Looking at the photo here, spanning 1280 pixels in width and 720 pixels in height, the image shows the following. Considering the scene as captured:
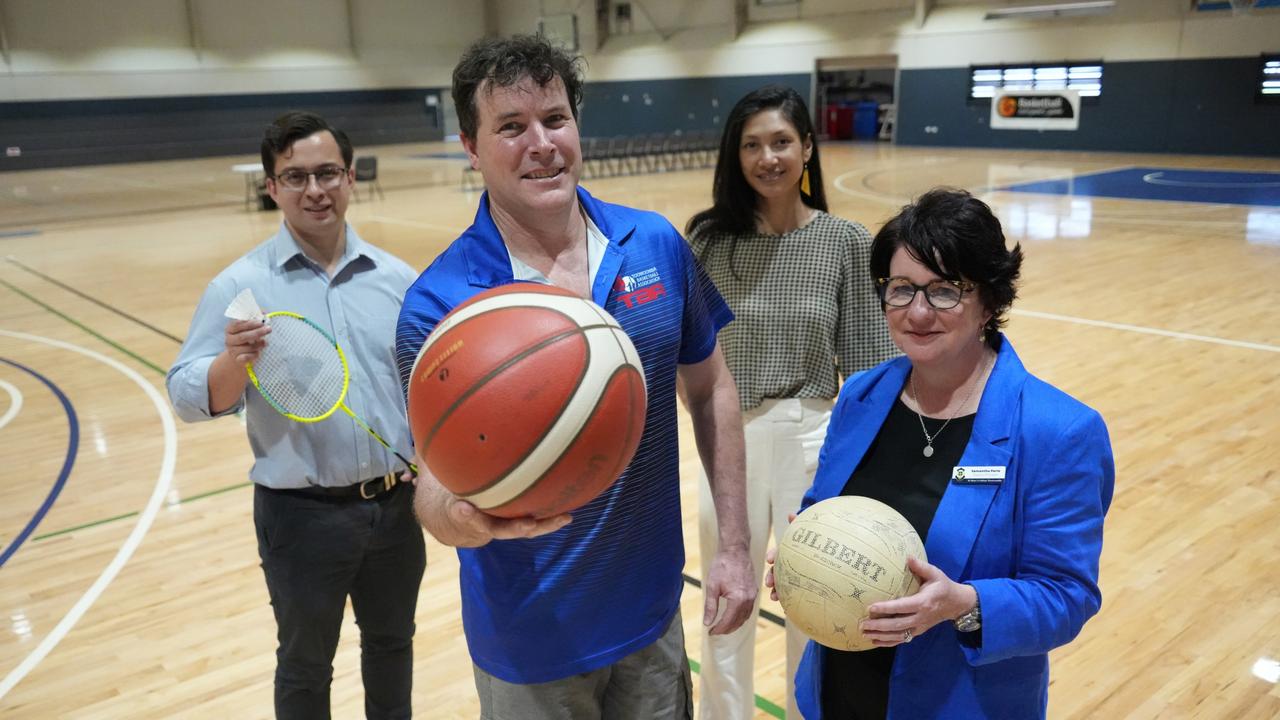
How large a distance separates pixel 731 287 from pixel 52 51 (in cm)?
3237

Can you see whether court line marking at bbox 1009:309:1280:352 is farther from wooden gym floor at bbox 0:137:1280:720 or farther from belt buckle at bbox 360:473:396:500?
belt buckle at bbox 360:473:396:500

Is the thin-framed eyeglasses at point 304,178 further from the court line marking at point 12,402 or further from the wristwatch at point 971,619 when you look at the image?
the court line marking at point 12,402

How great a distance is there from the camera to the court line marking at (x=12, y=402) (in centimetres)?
685

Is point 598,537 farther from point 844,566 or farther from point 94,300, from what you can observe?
point 94,300

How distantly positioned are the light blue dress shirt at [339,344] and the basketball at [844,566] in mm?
1295

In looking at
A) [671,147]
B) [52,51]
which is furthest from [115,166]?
[671,147]

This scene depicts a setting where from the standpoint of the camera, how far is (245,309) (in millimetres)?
2463

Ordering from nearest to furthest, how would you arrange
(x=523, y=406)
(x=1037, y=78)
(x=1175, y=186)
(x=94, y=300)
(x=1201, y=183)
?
(x=523, y=406) < (x=94, y=300) < (x=1175, y=186) < (x=1201, y=183) < (x=1037, y=78)

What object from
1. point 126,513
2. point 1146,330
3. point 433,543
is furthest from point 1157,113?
point 126,513

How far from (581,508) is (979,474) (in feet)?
2.58

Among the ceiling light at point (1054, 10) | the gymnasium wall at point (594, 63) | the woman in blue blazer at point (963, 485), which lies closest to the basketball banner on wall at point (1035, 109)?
the gymnasium wall at point (594, 63)

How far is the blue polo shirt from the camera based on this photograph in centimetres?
189

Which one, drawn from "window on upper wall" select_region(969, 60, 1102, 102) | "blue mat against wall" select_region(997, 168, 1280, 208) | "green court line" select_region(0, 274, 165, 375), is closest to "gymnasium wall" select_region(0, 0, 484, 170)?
"window on upper wall" select_region(969, 60, 1102, 102)

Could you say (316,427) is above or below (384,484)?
above
